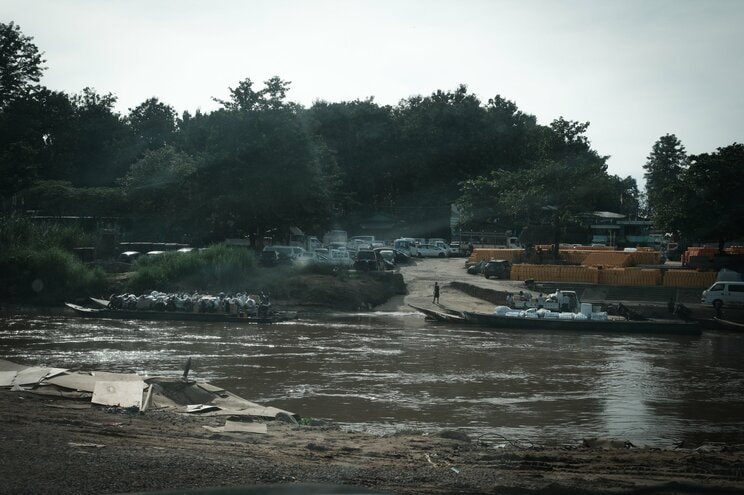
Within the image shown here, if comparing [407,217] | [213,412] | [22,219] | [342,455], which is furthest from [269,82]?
[342,455]

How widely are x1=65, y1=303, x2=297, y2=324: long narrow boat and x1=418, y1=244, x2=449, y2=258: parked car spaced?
76.8 ft

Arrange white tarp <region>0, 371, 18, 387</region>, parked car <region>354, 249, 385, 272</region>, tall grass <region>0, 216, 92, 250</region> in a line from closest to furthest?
white tarp <region>0, 371, 18, 387</region>, tall grass <region>0, 216, 92, 250</region>, parked car <region>354, 249, 385, 272</region>

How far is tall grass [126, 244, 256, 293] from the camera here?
4425 cm

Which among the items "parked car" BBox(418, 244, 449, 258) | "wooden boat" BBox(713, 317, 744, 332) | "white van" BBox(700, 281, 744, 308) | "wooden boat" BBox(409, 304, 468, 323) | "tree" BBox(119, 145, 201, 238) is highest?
"tree" BBox(119, 145, 201, 238)

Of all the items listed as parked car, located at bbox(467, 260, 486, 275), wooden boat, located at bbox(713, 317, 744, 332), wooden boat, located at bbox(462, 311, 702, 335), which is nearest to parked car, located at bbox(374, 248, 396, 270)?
parked car, located at bbox(467, 260, 486, 275)

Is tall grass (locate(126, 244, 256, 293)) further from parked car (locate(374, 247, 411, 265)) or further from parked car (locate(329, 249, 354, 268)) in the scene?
parked car (locate(374, 247, 411, 265))

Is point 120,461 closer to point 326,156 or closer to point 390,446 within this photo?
point 390,446

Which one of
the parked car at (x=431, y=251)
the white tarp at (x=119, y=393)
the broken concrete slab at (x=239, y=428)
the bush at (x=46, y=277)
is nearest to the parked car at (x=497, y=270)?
the parked car at (x=431, y=251)

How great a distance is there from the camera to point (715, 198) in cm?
4712

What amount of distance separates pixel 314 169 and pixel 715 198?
980 inches

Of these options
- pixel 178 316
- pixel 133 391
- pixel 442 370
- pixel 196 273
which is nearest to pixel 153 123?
pixel 196 273

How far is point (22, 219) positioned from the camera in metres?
49.7

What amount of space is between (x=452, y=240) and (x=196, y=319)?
140ft

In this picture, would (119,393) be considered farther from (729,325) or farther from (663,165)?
(663,165)
